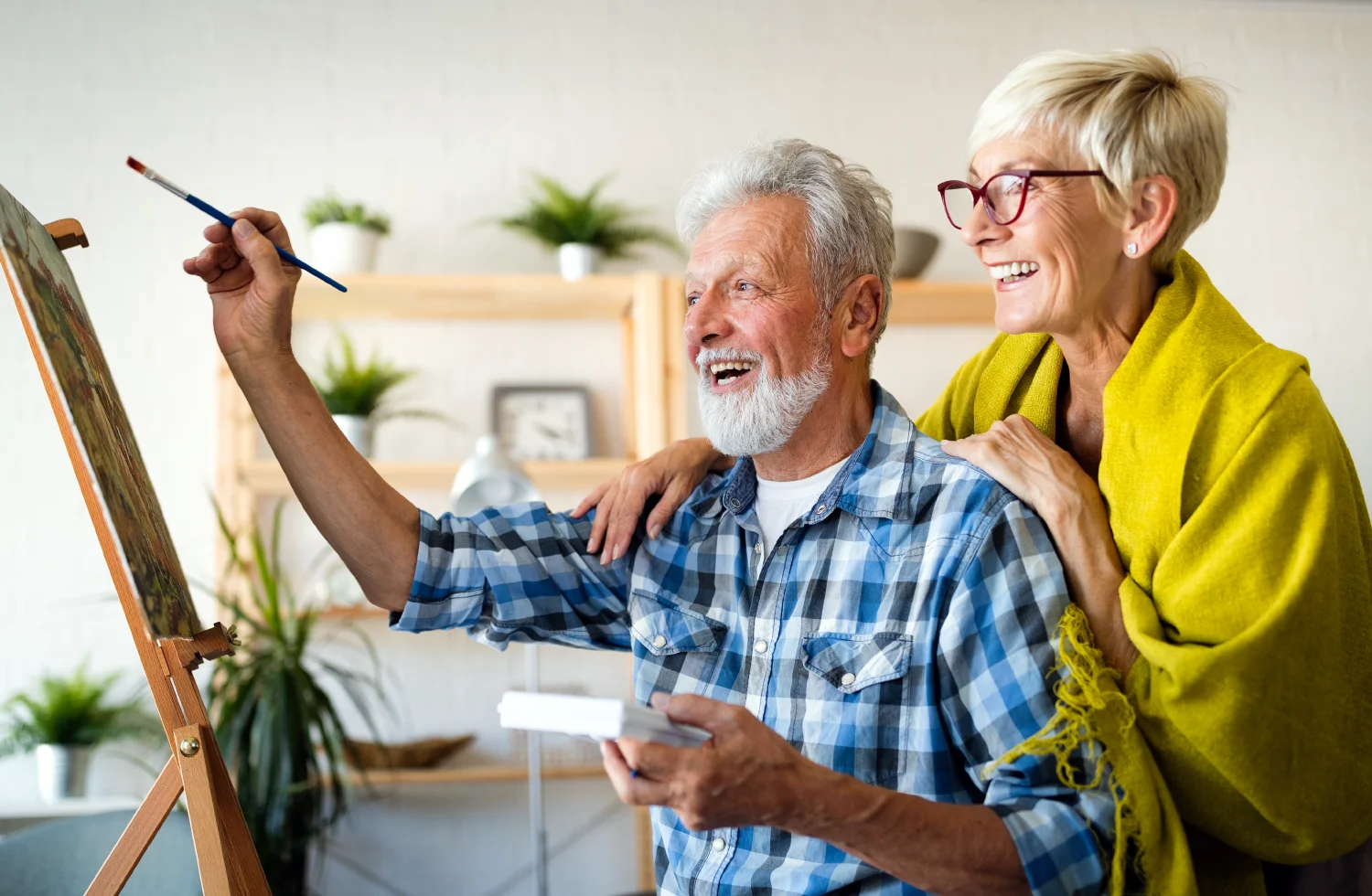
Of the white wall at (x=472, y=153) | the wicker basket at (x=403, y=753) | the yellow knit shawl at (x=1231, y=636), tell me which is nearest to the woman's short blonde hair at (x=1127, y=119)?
the yellow knit shawl at (x=1231, y=636)

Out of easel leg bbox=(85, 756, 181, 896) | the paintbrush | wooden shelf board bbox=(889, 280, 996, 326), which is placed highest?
wooden shelf board bbox=(889, 280, 996, 326)

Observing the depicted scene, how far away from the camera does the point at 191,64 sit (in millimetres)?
3730

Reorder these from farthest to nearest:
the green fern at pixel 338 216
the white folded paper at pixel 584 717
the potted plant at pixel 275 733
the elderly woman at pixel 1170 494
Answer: the green fern at pixel 338 216
the potted plant at pixel 275 733
the elderly woman at pixel 1170 494
the white folded paper at pixel 584 717

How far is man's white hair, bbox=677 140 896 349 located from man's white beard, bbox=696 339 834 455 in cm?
11

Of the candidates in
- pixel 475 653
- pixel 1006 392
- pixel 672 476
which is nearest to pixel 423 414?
pixel 475 653

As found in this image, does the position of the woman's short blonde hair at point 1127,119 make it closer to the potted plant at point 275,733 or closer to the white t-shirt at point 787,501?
the white t-shirt at point 787,501

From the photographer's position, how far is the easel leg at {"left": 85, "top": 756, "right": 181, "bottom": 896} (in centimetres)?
118

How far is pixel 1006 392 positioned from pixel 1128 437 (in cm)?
32

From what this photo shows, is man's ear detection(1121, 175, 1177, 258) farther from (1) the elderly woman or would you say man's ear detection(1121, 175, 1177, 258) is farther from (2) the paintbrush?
(2) the paintbrush

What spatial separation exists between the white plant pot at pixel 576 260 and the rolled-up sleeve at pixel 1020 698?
7.60 feet

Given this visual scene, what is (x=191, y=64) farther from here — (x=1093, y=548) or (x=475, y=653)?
(x=1093, y=548)

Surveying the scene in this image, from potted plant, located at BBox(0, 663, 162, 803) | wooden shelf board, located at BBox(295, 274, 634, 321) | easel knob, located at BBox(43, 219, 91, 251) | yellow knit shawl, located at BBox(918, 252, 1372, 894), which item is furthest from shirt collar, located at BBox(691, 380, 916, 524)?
potted plant, located at BBox(0, 663, 162, 803)

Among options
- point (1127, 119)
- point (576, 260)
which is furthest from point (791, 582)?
point (576, 260)

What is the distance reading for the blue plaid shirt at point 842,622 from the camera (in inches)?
51.6
